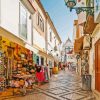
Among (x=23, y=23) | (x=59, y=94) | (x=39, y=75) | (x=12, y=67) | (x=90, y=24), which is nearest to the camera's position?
(x=59, y=94)

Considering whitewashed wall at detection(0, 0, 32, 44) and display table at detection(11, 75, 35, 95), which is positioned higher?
whitewashed wall at detection(0, 0, 32, 44)

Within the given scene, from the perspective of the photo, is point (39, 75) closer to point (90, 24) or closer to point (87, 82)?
point (87, 82)

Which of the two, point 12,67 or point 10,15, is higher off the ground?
point 10,15

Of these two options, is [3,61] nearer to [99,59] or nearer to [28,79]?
[28,79]

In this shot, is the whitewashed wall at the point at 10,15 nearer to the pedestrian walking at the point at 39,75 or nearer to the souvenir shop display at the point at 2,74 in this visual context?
the souvenir shop display at the point at 2,74

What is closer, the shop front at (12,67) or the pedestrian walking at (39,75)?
the shop front at (12,67)

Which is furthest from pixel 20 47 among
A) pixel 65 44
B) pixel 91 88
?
pixel 65 44

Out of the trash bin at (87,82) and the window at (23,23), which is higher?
the window at (23,23)

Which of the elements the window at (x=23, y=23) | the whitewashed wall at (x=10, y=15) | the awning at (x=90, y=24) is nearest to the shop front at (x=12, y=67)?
the whitewashed wall at (x=10, y=15)

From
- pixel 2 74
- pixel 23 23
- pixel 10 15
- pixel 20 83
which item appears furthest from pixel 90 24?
pixel 23 23

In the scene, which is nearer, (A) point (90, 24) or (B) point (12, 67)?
(A) point (90, 24)

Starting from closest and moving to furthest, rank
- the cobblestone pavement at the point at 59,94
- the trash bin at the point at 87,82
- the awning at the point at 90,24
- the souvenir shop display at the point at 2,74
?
the cobblestone pavement at the point at 59,94 → the awning at the point at 90,24 → the souvenir shop display at the point at 2,74 → the trash bin at the point at 87,82

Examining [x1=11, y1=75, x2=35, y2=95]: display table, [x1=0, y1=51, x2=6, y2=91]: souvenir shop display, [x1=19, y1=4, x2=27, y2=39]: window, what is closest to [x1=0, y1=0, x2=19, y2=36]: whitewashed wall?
[x1=19, y1=4, x2=27, y2=39]: window

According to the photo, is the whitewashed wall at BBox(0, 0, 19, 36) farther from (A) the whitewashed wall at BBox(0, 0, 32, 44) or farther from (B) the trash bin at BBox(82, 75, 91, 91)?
(B) the trash bin at BBox(82, 75, 91, 91)
